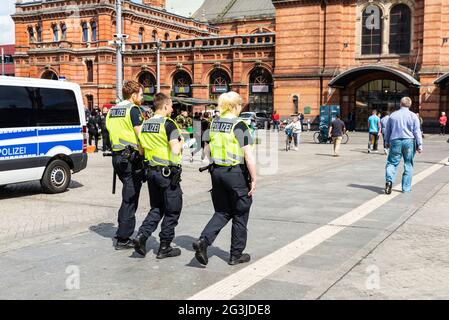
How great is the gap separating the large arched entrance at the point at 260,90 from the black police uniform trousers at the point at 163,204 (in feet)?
129

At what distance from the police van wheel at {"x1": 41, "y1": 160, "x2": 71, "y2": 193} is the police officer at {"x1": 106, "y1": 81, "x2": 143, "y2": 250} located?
15.9 feet

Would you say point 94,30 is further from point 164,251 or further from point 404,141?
point 164,251

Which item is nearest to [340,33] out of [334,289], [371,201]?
[371,201]

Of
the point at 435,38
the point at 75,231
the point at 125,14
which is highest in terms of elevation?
the point at 125,14

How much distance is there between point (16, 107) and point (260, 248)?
623 centimetres

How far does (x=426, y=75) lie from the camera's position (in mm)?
35688

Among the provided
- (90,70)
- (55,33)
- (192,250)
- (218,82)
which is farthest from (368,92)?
(192,250)

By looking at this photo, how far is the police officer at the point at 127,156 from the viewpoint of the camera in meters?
6.57

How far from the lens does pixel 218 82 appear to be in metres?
47.7

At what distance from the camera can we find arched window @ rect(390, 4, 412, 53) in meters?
37.1

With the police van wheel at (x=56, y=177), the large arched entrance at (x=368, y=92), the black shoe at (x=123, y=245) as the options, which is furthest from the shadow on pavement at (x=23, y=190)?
the large arched entrance at (x=368, y=92)

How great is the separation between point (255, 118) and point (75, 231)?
34.8 metres

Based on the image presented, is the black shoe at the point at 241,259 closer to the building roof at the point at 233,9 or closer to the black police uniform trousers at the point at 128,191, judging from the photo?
the black police uniform trousers at the point at 128,191

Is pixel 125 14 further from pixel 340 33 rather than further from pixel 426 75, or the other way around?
pixel 426 75
